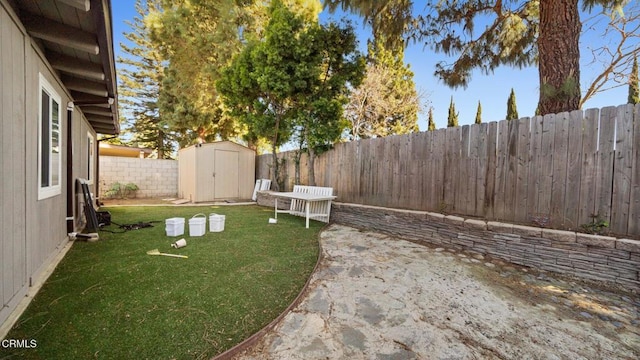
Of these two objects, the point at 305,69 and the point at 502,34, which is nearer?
the point at 502,34

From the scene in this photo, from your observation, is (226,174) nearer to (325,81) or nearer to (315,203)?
(315,203)

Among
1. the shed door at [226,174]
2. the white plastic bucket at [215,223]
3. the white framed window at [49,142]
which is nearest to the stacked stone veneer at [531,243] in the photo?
the white plastic bucket at [215,223]

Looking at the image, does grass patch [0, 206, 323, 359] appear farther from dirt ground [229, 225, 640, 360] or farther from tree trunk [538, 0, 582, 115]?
tree trunk [538, 0, 582, 115]

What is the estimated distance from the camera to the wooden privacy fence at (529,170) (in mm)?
2619

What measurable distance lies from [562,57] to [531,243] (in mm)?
2480

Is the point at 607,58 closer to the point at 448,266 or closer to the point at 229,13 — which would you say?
the point at 448,266

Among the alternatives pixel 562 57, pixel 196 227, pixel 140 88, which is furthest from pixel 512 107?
pixel 140 88

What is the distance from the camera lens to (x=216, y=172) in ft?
28.4

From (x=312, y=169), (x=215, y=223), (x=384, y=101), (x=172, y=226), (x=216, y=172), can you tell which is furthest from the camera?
(x=384, y=101)

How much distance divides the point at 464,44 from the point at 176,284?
19.4 ft

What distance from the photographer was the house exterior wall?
5.75ft

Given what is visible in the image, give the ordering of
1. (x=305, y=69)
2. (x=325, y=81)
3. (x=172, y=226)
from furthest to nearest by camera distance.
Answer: (x=325, y=81)
(x=305, y=69)
(x=172, y=226)

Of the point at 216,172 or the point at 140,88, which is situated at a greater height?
the point at 140,88

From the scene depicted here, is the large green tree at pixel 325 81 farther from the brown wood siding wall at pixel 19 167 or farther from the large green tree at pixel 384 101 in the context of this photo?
the large green tree at pixel 384 101
